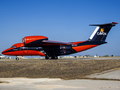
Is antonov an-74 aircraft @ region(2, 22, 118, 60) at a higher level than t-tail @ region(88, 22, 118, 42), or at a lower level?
lower

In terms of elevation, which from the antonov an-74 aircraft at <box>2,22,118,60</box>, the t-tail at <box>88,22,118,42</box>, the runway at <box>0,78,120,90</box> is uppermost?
the t-tail at <box>88,22,118,42</box>

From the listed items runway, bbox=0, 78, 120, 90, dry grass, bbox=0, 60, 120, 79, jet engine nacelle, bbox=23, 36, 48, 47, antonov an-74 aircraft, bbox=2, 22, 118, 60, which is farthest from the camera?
antonov an-74 aircraft, bbox=2, 22, 118, 60

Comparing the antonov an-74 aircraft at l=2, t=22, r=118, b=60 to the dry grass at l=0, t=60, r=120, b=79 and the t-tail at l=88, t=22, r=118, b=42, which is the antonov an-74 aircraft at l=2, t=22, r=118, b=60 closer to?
the t-tail at l=88, t=22, r=118, b=42

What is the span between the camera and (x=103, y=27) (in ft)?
128

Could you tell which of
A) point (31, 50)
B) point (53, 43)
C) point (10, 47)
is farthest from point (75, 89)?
point (10, 47)

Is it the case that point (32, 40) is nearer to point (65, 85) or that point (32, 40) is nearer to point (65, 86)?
point (65, 85)

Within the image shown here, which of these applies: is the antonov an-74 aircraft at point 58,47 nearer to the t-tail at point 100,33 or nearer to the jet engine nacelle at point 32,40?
the t-tail at point 100,33

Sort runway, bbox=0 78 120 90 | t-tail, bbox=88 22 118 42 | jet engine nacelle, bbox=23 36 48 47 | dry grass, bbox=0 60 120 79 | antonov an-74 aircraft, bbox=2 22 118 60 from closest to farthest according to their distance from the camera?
runway, bbox=0 78 120 90 < dry grass, bbox=0 60 120 79 < jet engine nacelle, bbox=23 36 48 47 < antonov an-74 aircraft, bbox=2 22 118 60 < t-tail, bbox=88 22 118 42

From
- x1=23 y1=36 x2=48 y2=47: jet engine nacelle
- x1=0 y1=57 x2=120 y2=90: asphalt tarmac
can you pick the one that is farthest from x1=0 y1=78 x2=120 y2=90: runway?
x1=23 y1=36 x2=48 y2=47: jet engine nacelle

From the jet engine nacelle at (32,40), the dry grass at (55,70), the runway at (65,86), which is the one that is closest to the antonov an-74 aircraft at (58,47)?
the jet engine nacelle at (32,40)

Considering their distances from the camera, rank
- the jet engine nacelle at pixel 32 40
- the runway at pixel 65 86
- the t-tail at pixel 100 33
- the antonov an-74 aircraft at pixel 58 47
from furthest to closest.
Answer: the t-tail at pixel 100 33
the antonov an-74 aircraft at pixel 58 47
the jet engine nacelle at pixel 32 40
the runway at pixel 65 86

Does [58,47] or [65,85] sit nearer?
[65,85]

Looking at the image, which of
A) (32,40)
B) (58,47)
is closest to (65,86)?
(32,40)

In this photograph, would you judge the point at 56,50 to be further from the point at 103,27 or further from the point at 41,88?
the point at 41,88
